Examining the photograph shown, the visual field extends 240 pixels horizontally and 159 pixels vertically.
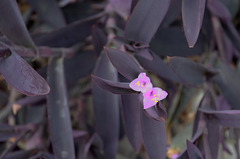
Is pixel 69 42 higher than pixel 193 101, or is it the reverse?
pixel 69 42

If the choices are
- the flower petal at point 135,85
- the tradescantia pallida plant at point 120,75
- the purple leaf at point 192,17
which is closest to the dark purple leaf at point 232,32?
the tradescantia pallida plant at point 120,75

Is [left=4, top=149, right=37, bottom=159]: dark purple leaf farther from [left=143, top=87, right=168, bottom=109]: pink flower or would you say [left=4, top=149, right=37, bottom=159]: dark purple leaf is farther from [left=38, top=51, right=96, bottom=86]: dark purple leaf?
[left=143, top=87, right=168, bottom=109]: pink flower

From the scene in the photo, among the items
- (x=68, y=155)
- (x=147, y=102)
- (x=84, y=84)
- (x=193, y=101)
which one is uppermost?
(x=147, y=102)

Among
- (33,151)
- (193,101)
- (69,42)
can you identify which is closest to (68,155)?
(33,151)

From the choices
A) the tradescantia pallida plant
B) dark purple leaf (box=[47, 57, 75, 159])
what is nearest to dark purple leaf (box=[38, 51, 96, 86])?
the tradescantia pallida plant

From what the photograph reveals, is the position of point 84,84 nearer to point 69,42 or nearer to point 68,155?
point 69,42

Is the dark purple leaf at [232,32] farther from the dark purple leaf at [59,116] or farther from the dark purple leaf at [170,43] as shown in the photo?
the dark purple leaf at [59,116]

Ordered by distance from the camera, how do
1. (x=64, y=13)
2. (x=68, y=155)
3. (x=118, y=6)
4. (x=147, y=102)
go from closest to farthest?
1. (x=147, y=102)
2. (x=68, y=155)
3. (x=118, y=6)
4. (x=64, y=13)

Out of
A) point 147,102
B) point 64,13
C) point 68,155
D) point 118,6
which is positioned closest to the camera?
point 147,102
